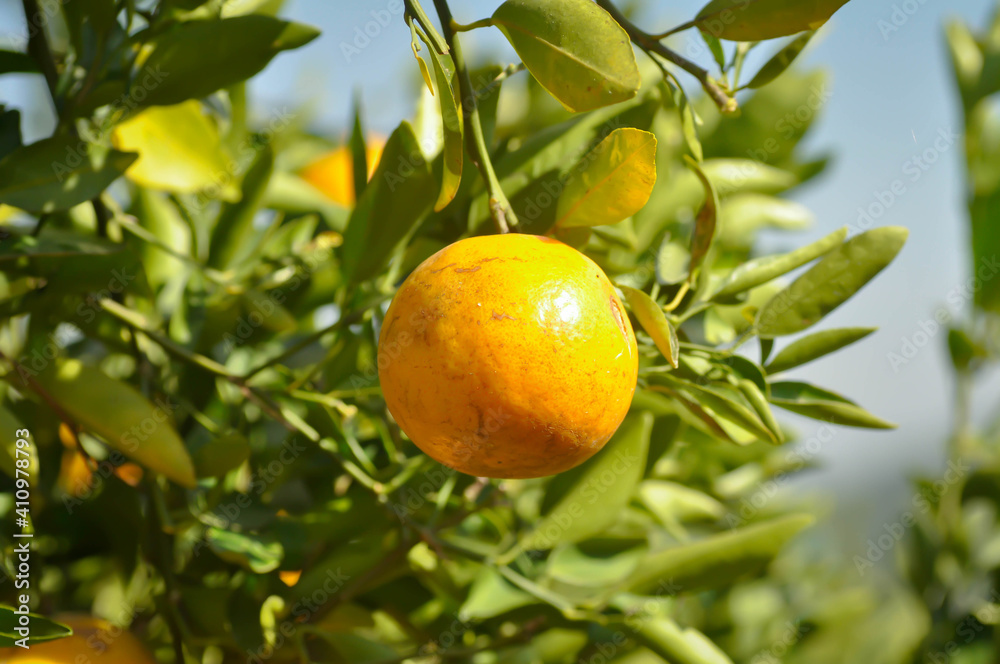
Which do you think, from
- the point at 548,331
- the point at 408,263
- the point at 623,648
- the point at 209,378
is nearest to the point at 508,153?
the point at 408,263

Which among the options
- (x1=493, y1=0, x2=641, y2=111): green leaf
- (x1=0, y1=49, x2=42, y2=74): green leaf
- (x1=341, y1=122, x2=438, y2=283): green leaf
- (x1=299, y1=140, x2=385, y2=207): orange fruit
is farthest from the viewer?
(x1=299, y1=140, x2=385, y2=207): orange fruit

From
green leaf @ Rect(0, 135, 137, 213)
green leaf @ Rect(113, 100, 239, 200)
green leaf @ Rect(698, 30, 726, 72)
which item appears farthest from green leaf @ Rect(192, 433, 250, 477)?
green leaf @ Rect(698, 30, 726, 72)

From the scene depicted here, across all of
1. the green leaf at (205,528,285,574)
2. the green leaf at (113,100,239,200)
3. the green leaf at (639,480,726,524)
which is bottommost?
the green leaf at (639,480,726,524)

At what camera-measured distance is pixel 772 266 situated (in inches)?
26.9

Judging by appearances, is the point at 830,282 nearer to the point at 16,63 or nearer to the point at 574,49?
the point at 574,49

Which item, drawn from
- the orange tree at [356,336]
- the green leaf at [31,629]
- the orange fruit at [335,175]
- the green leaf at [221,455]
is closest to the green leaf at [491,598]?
the orange tree at [356,336]

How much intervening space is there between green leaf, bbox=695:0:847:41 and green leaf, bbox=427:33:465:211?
21cm

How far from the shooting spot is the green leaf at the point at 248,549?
2.46 ft

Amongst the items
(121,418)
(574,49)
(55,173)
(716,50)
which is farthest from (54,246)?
(716,50)

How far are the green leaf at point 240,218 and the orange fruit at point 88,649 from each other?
0.44 meters

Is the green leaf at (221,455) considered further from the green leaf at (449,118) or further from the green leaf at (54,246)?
the green leaf at (449,118)

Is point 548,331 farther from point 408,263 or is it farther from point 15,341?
point 15,341

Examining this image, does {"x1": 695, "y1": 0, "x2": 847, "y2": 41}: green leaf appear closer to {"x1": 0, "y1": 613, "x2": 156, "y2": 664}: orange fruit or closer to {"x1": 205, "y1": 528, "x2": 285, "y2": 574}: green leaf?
{"x1": 205, "y1": 528, "x2": 285, "y2": 574}: green leaf

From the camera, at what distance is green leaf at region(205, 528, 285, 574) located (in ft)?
2.46
